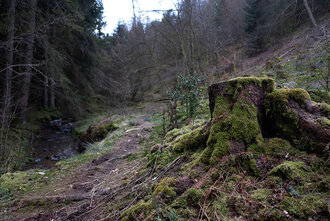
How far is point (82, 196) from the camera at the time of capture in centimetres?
356

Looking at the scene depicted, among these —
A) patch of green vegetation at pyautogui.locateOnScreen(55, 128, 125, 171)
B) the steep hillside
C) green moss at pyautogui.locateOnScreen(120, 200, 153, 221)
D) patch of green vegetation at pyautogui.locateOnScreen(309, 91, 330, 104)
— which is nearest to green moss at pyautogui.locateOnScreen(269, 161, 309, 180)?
the steep hillside

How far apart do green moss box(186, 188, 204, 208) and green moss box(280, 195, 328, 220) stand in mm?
679

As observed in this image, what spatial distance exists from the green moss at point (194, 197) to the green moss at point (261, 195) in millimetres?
463

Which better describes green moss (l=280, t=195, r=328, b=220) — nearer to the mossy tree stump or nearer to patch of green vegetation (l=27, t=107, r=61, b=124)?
the mossy tree stump

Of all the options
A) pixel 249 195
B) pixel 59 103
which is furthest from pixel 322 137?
pixel 59 103

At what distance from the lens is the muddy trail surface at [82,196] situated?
9.61 ft

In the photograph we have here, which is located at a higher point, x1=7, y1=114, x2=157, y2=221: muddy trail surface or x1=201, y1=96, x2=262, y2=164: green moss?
x1=201, y1=96, x2=262, y2=164: green moss

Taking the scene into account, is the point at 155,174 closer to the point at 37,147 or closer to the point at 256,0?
the point at 37,147

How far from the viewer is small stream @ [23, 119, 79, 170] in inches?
319

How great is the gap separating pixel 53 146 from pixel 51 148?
1.31 feet

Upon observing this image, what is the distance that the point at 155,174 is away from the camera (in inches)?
119

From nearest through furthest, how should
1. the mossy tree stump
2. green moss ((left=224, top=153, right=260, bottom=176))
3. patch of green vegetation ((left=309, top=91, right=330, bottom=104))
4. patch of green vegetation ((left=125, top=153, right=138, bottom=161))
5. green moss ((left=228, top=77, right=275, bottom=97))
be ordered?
green moss ((left=224, top=153, right=260, bottom=176)) → the mossy tree stump → green moss ((left=228, top=77, right=275, bottom=97)) → patch of green vegetation ((left=309, top=91, right=330, bottom=104)) → patch of green vegetation ((left=125, top=153, right=138, bottom=161))

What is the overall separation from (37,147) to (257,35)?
20.1 metres

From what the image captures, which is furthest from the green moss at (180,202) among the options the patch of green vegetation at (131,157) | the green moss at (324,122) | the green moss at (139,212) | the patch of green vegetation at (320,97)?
the patch of green vegetation at (131,157)
